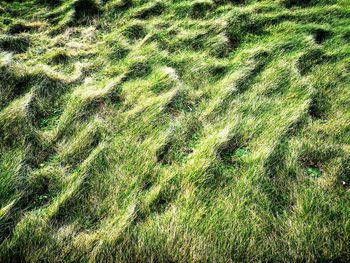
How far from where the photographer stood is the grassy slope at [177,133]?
2785 mm

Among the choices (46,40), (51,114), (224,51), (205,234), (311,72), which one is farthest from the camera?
(46,40)

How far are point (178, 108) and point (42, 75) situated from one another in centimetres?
215

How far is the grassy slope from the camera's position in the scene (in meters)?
2.79

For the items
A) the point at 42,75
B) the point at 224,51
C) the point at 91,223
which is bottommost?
the point at 91,223

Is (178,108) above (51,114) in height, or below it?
below

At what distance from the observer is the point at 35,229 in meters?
2.85

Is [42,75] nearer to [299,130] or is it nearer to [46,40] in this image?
[46,40]

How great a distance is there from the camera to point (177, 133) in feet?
12.3

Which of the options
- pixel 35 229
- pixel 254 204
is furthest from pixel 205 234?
pixel 35 229

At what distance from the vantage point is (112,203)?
3.07 metres

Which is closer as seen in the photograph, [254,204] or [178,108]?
[254,204]

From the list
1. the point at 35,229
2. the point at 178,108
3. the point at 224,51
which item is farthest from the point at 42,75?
the point at 224,51

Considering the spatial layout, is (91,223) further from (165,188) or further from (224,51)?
(224,51)

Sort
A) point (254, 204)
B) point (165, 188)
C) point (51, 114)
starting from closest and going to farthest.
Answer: point (254, 204) → point (165, 188) → point (51, 114)
